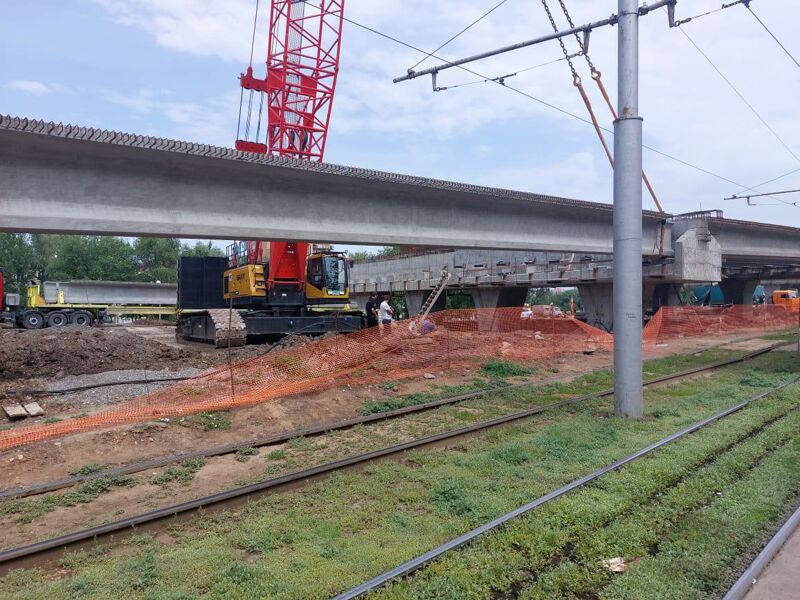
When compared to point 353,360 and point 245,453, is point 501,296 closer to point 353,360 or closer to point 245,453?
point 353,360

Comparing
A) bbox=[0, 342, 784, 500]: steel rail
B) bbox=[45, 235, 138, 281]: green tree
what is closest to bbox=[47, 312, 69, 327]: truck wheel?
bbox=[0, 342, 784, 500]: steel rail

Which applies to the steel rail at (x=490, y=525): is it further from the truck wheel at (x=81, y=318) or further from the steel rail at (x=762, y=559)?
the truck wheel at (x=81, y=318)

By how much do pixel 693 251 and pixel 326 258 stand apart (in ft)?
53.3

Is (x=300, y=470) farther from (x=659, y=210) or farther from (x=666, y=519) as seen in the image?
(x=659, y=210)

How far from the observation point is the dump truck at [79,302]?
1418 inches

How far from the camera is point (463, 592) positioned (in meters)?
3.79

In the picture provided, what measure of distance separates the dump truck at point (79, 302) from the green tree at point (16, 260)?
1447 inches

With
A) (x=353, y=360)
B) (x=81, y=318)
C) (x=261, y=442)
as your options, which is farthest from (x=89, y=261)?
(x=261, y=442)

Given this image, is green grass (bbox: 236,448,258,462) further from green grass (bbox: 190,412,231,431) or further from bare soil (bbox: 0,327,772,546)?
green grass (bbox: 190,412,231,431)

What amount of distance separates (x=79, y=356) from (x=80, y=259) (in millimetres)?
71089

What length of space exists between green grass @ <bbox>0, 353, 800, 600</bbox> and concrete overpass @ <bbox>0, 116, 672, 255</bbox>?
6455 millimetres

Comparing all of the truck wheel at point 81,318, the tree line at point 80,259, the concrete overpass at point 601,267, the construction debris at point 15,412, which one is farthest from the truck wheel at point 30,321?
the tree line at point 80,259

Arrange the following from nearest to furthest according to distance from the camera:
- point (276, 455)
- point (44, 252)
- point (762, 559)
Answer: point (762, 559), point (276, 455), point (44, 252)

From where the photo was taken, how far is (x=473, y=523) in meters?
5.01
